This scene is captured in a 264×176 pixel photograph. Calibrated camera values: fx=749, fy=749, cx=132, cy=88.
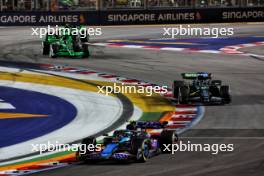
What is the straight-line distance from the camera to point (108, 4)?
46.3 meters

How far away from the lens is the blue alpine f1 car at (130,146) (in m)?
13.6

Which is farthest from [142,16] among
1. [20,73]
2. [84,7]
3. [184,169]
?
[184,169]

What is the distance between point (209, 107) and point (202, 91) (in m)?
0.55

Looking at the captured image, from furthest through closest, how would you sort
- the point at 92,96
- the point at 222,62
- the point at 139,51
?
the point at 139,51
the point at 222,62
the point at 92,96

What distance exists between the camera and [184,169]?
13.0m

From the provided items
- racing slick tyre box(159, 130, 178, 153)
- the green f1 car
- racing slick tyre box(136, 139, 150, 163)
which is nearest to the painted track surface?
racing slick tyre box(136, 139, 150, 163)

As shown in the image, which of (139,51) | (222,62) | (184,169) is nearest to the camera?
(184,169)

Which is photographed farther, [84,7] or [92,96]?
[84,7]

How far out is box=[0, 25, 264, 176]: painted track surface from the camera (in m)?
13.2

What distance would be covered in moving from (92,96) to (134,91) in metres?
1.61

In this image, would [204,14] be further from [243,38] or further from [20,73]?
[20,73]

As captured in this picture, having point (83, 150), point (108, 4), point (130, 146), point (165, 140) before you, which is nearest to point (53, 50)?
point (108, 4)

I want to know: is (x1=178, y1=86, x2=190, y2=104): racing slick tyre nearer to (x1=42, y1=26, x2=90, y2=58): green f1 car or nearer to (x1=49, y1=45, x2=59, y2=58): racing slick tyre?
(x1=42, y1=26, x2=90, y2=58): green f1 car

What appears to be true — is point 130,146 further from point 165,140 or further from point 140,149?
point 165,140
